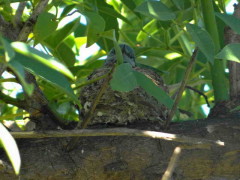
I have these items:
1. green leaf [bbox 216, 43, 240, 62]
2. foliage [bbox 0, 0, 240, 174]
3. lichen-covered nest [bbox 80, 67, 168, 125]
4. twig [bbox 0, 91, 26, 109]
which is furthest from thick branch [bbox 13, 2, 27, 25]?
green leaf [bbox 216, 43, 240, 62]

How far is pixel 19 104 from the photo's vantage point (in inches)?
56.9

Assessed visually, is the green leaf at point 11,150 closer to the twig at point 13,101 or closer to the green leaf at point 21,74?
the green leaf at point 21,74

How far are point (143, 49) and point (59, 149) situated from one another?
2.29ft

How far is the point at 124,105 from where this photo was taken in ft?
6.44

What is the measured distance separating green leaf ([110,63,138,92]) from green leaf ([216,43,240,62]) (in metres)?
0.18

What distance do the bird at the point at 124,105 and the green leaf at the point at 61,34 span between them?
0.81 ft

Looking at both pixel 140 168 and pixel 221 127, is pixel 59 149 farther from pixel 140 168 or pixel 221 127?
pixel 221 127

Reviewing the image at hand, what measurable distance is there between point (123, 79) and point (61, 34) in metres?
0.75

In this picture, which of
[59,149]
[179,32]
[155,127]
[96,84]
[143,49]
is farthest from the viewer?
[96,84]

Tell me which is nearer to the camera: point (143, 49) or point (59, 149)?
point (59, 149)

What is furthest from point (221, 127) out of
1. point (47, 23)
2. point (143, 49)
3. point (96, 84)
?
point (96, 84)

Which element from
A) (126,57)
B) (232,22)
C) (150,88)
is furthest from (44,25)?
(126,57)

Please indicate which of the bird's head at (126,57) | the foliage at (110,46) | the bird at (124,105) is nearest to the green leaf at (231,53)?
the foliage at (110,46)

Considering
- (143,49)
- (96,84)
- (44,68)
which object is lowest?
(96,84)
